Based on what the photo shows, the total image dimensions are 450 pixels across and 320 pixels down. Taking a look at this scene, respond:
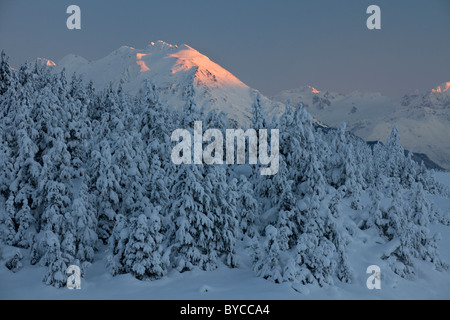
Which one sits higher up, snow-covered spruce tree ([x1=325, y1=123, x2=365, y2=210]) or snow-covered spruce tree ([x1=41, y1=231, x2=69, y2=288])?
snow-covered spruce tree ([x1=325, y1=123, x2=365, y2=210])

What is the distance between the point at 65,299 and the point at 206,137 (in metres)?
10.8

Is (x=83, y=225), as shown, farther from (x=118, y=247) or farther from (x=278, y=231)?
(x=278, y=231)

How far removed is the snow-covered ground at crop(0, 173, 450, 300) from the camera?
1822cm

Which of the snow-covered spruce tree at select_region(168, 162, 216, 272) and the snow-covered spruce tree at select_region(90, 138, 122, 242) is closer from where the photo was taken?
the snow-covered spruce tree at select_region(168, 162, 216, 272)

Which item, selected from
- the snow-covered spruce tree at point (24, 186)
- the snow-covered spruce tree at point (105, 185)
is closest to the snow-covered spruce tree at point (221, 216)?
the snow-covered spruce tree at point (105, 185)

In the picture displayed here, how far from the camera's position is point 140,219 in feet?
65.2

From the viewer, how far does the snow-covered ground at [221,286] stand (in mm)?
18219

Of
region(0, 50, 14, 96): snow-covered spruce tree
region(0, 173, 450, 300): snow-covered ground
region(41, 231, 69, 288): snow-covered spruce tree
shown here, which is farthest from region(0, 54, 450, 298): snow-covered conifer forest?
region(0, 50, 14, 96): snow-covered spruce tree

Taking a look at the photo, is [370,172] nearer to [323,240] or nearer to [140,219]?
[323,240]

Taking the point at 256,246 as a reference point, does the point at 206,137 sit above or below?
above

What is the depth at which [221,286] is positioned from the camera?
1925 cm

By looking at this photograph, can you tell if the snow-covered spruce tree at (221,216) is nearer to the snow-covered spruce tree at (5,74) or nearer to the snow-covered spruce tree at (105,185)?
the snow-covered spruce tree at (105,185)

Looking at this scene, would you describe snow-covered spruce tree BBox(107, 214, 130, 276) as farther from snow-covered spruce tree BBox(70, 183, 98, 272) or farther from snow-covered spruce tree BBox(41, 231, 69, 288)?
snow-covered spruce tree BBox(70, 183, 98, 272)
